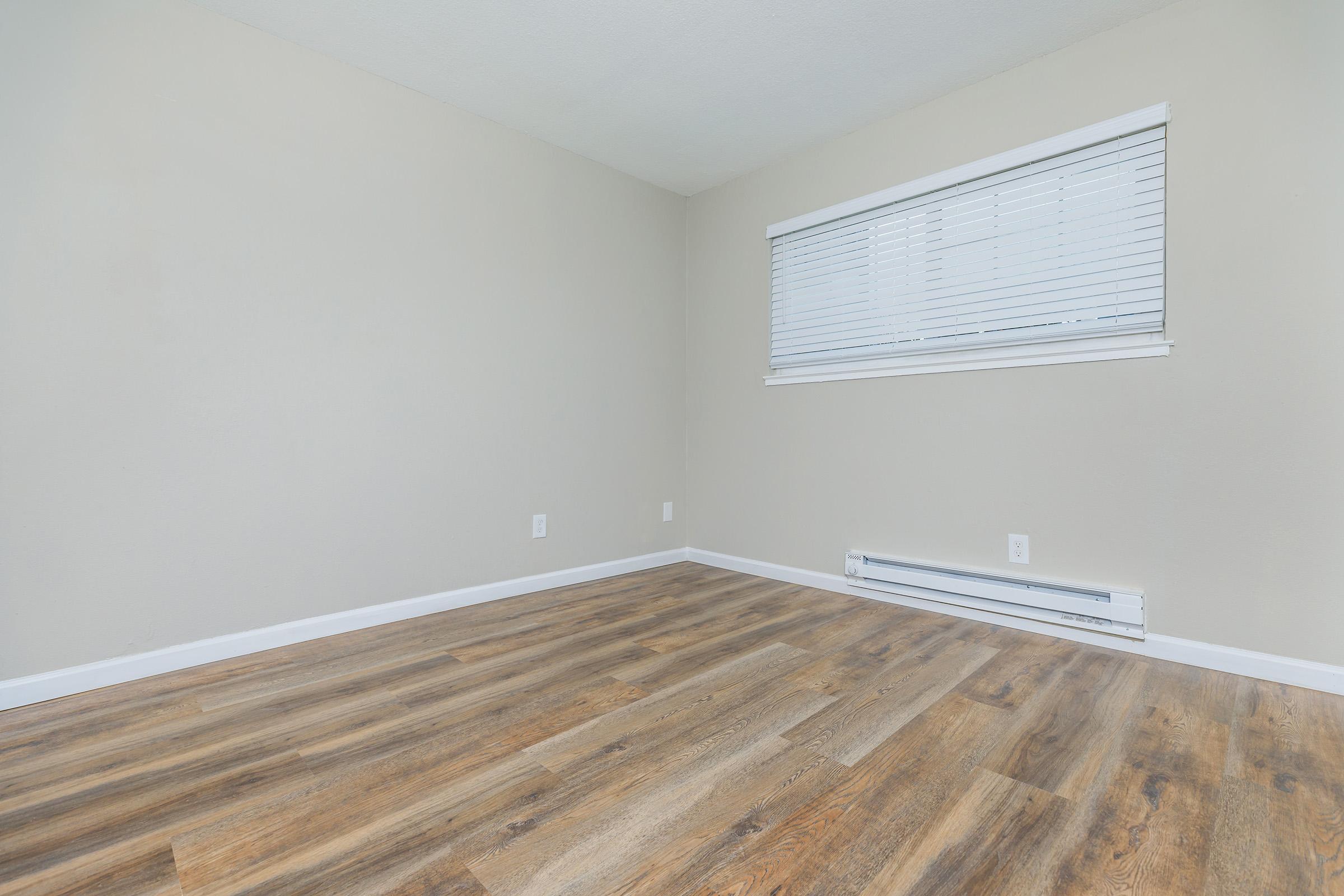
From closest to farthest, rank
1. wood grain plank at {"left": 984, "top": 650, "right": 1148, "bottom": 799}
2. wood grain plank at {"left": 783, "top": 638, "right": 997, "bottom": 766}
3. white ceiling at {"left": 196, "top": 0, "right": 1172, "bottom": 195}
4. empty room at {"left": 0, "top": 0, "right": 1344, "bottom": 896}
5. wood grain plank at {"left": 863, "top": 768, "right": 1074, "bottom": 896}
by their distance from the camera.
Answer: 1. wood grain plank at {"left": 863, "top": 768, "right": 1074, "bottom": 896}
2. empty room at {"left": 0, "top": 0, "right": 1344, "bottom": 896}
3. wood grain plank at {"left": 984, "top": 650, "right": 1148, "bottom": 799}
4. wood grain plank at {"left": 783, "top": 638, "right": 997, "bottom": 766}
5. white ceiling at {"left": 196, "top": 0, "right": 1172, "bottom": 195}

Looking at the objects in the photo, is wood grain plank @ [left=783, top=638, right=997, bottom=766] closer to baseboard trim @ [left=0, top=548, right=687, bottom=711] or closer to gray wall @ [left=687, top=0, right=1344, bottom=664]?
gray wall @ [left=687, top=0, right=1344, bottom=664]

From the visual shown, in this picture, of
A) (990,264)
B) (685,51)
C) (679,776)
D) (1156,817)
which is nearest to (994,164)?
(990,264)

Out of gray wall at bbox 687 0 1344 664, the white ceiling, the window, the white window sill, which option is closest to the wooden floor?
gray wall at bbox 687 0 1344 664

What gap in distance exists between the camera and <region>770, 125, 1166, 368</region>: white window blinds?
229cm

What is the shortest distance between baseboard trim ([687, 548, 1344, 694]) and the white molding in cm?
192

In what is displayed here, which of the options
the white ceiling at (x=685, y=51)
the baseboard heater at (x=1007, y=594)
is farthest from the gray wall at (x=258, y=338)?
the baseboard heater at (x=1007, y=594)

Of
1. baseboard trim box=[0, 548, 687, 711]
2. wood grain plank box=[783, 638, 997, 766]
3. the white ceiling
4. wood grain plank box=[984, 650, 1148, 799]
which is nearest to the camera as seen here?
wood grain plank box=[984, 650, 1148, 799]

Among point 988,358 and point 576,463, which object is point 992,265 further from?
point 576,463

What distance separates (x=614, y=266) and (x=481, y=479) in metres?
1.51

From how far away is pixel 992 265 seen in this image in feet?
8.71

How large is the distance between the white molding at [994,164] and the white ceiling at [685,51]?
37cm

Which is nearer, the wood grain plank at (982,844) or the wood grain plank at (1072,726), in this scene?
the wood grain plank at (982,844)

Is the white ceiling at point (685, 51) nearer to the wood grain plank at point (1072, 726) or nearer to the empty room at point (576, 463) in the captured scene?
the empty room at point (576, 463)

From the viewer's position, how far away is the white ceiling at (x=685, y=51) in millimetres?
2215
